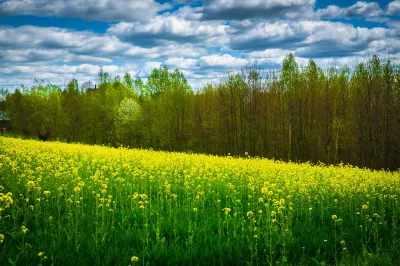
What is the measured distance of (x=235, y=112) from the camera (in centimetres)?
3947

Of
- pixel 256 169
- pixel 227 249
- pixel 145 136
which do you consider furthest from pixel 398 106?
pixel 145 136

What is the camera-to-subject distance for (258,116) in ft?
126

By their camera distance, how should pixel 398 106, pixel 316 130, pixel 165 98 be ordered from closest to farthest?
pixel 398 106
pixel 316 130
pixel 165 98

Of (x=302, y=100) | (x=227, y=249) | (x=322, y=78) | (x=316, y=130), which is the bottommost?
(x=227, y=249)

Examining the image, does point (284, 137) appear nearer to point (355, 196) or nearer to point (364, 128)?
point (364, 128)

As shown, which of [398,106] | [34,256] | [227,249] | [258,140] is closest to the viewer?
[34,256]

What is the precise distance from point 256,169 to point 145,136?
38.8m

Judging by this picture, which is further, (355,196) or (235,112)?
(235,112)

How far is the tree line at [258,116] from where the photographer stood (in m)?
29.9

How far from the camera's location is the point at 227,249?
22.9ft

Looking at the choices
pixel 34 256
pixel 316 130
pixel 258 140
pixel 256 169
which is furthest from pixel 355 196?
pixel 258 140

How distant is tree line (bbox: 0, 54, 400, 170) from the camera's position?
29.9 m

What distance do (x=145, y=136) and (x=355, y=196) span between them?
43259 millimetres

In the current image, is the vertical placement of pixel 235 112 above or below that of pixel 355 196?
above
